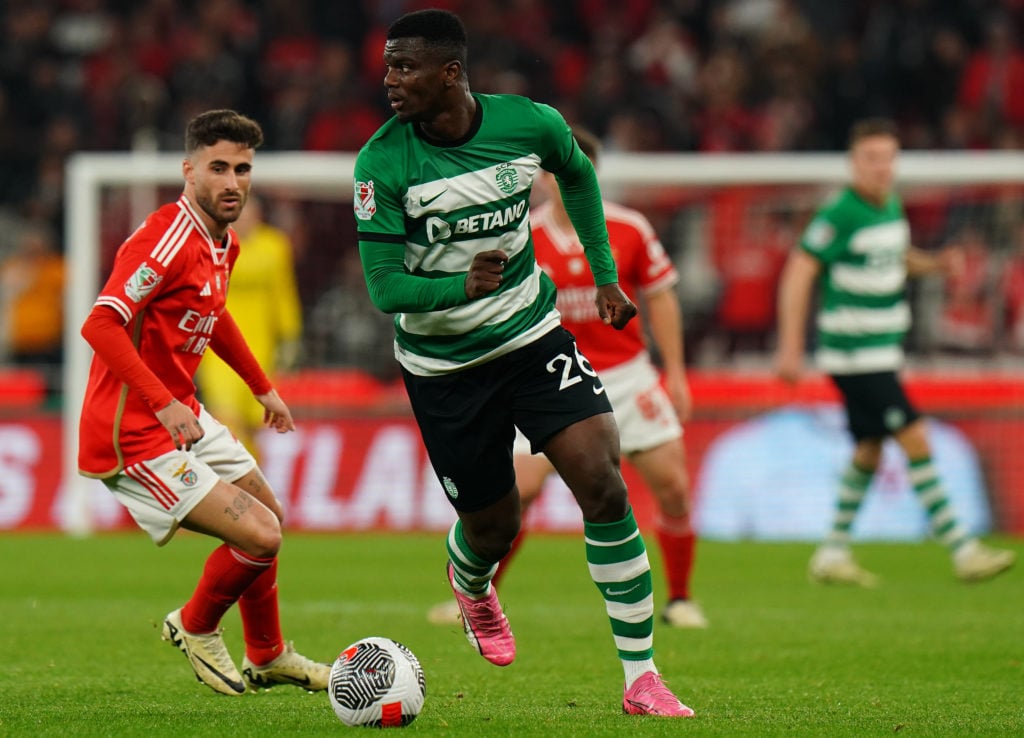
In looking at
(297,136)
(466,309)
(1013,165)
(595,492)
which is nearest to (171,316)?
→ (466,309)

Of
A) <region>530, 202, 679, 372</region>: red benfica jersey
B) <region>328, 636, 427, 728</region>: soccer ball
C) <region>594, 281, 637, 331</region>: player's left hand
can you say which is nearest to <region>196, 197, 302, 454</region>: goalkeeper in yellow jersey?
<region>530, 202, 679, 372</region>: red benfica jersey

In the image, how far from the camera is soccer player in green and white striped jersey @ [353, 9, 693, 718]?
5570 millimetres

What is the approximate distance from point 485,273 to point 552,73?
1386 cm

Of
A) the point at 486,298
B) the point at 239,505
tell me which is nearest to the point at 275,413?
the point at 239,505

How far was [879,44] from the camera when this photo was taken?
18.1 m

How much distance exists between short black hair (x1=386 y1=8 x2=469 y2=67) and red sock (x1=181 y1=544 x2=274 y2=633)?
6.50ft

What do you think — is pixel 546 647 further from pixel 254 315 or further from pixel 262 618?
pixel 254 315

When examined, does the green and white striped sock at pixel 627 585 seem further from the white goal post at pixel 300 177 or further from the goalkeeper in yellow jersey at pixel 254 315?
the white goal post at pixel 300 177

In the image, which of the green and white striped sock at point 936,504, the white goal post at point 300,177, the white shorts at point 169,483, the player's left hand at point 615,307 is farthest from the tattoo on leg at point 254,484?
the white goal post at point 300,177

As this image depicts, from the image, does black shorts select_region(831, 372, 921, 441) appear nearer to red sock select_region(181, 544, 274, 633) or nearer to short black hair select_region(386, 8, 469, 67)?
red sock select_region(181, 544, 274, 633)

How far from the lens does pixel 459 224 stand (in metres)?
5.68

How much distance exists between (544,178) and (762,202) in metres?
5.91

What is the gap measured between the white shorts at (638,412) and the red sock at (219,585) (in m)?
2.63

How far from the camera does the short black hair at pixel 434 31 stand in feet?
18.3
